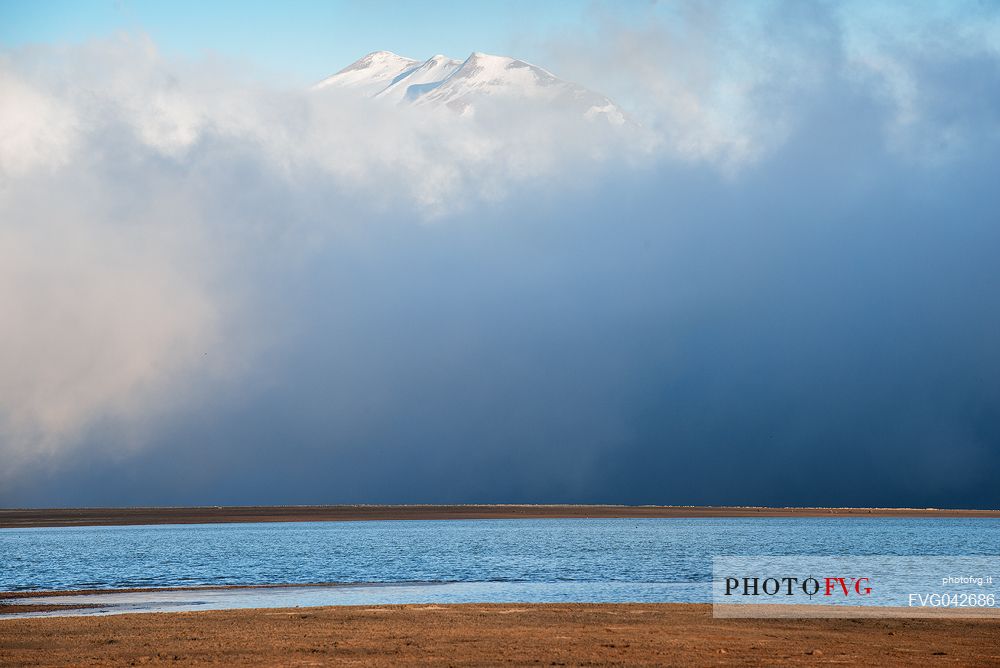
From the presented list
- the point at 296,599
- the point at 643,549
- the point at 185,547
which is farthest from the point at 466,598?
the point at 185,547

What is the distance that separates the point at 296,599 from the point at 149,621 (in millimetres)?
10349

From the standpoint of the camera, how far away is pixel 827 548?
9831cm

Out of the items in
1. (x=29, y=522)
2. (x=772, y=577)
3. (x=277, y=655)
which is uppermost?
(x=29, y=522)

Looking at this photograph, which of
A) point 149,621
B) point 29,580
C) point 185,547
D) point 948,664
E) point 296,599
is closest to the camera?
point 948,664

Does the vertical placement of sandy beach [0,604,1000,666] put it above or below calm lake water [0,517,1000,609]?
below

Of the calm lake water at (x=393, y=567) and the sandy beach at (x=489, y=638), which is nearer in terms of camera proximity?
the sandy beach at (x=489, y=638)

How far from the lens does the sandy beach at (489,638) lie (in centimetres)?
2819

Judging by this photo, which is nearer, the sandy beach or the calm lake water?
the sandy beach

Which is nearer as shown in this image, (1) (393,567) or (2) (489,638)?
(2) (489,638)

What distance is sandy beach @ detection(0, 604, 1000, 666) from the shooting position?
1110 inches

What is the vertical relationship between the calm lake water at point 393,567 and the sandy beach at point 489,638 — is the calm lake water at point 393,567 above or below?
above

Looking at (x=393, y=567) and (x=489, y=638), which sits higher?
(x=393, y=567)

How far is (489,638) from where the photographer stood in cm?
3198

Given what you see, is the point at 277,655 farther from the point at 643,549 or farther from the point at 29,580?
the point at 643,549
